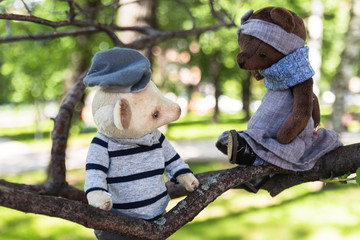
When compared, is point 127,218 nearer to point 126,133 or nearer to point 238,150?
point 126,133

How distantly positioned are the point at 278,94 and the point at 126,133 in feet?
2.17

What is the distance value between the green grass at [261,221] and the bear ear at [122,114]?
3.76 m

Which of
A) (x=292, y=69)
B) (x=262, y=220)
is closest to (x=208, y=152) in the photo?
(x=262, y=220)

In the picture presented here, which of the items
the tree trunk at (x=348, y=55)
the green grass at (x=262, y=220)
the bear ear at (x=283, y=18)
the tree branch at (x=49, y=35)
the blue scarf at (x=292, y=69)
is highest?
the bear ear at (x=283, y=18)

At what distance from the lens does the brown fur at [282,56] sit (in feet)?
4.79

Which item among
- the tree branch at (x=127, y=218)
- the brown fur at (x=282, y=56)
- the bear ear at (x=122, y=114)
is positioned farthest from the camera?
the brown fur at (x=282, y=56)

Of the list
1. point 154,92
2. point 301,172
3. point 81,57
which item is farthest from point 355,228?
point 81,57

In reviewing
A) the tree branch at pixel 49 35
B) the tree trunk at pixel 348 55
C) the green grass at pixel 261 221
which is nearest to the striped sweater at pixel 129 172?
the tree branch at pixel 49 35

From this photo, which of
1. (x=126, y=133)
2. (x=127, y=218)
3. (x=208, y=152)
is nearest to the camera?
(x=127, y=218)

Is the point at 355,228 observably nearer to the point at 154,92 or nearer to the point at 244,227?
the point at 244,227

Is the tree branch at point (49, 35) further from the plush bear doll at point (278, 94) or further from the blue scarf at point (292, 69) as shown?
the blue scarf at point (292, 69)

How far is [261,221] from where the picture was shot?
17.3ft

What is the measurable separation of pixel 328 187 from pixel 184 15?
689 cm

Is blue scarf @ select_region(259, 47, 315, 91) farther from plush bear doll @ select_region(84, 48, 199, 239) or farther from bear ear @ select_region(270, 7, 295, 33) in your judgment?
plush bear doll @ select_region(84, 48, 199, 239)
